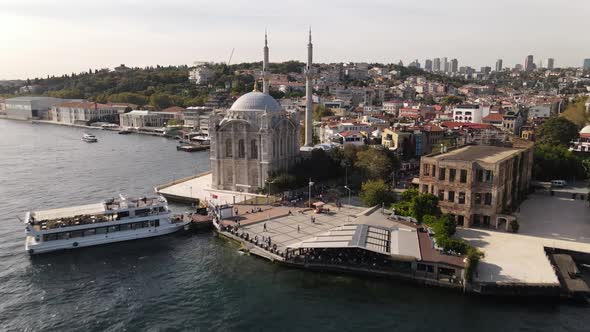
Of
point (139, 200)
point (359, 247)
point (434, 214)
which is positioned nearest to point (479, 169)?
point (434, 214)

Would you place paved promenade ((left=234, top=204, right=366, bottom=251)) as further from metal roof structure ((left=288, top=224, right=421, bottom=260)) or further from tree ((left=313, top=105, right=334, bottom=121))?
tree ((left=313, top=105, right=334, bottom=121))

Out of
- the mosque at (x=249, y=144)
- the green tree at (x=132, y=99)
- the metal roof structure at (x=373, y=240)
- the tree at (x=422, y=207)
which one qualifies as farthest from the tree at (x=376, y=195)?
the green tree at (x=132, y=99)

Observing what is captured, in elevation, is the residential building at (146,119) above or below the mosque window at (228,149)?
below

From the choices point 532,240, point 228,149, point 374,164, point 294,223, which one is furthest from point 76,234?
point 532,240

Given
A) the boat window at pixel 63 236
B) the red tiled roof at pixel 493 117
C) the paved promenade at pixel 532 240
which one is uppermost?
the red tiled roof at pixel 493 117

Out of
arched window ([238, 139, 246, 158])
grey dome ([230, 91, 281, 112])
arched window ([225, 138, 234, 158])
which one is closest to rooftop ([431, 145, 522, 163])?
grey dome ([230, 91, 281, 112])

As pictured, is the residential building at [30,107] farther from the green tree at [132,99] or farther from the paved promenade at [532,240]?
the paved promenade at [532,240]
